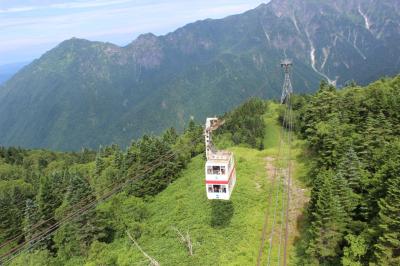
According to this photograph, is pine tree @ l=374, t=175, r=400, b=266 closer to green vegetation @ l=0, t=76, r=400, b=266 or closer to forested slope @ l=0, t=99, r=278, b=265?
green vegetation @ l=0, t=76, r=400, b=266

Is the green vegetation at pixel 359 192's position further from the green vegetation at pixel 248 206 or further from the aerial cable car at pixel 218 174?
the aerial cable car at pixel 218 174

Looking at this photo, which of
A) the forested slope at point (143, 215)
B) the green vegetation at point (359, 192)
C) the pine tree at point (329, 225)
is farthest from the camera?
the forested slope at point (143, 215)

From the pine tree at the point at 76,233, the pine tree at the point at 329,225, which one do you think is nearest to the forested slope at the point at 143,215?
the pine tree at the point at 76,233

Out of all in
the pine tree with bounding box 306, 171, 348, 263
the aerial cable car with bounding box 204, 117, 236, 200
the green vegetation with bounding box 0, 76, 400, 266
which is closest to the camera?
the pine tree with bounding box 306, 171, 348, 263

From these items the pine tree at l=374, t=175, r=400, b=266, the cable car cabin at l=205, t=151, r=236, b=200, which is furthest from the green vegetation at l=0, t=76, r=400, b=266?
the cable car cabin at l=205, t=151, r=236, b=200

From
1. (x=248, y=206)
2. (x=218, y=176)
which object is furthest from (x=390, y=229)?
(x=248, y=206)

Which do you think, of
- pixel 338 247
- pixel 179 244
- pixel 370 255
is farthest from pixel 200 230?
pixel 370 255
